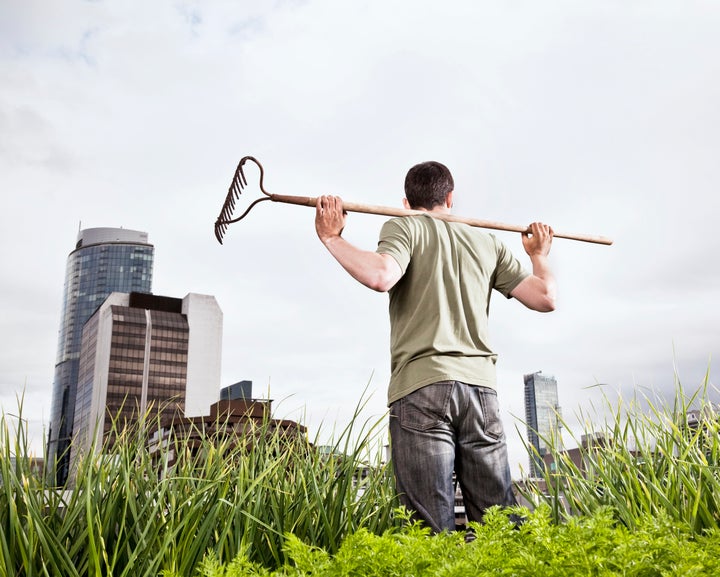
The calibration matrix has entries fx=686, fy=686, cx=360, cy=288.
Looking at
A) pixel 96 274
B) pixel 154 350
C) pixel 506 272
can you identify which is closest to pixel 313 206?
pixel 506 272

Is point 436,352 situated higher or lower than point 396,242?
lower

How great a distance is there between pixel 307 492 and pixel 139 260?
18502 centimetres

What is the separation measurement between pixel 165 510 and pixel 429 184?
172 cm

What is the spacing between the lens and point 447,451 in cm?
246

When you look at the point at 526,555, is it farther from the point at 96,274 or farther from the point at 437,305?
the point at 96,274

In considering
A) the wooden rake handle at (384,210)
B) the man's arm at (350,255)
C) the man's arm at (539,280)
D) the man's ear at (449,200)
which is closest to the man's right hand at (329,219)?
the man's arm at (350,255)

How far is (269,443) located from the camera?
3531 mm

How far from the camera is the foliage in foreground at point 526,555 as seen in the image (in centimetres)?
151

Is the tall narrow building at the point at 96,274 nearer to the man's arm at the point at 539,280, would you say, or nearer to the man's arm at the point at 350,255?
the man's arm at the point at 539,280

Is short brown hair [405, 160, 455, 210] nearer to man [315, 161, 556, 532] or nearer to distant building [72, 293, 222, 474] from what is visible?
man [315, 161, 556, 532]

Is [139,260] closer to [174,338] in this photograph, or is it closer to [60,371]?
[60,371]

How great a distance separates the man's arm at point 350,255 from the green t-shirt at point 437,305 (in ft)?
0.30

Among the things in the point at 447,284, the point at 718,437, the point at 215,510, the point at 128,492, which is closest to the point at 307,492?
the point at 215,510

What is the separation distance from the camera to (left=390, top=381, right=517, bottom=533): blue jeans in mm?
2424
